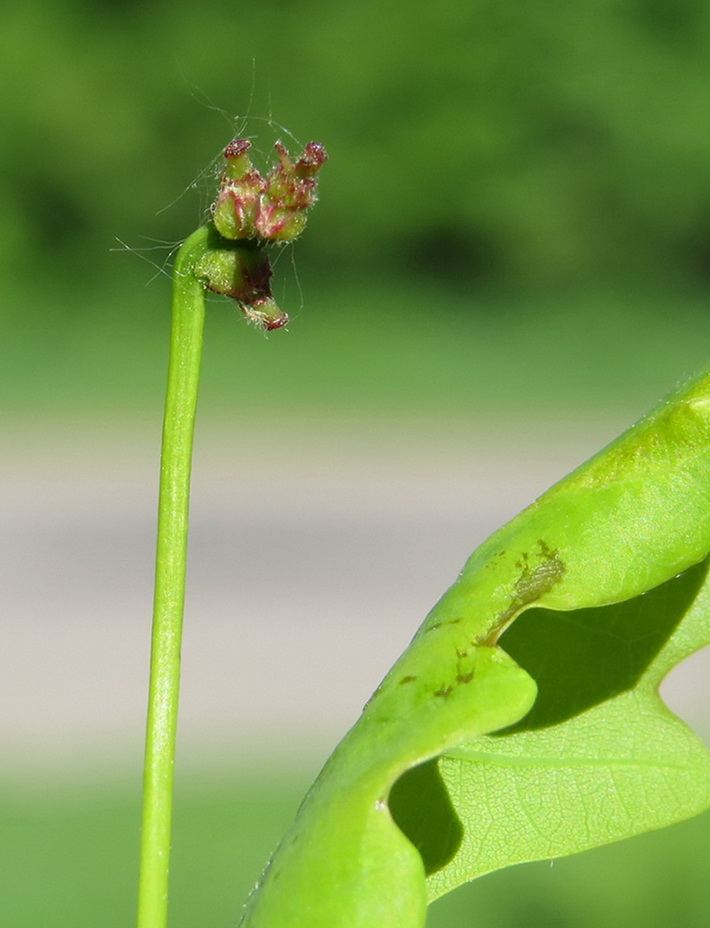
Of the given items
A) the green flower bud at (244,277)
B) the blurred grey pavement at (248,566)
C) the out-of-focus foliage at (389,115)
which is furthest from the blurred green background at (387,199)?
the green flower bud at (244,277)

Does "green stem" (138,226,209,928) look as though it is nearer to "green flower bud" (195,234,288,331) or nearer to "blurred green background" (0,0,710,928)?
"green flower bud" (195,234,288,331)

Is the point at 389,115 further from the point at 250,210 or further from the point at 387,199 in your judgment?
the point at 250,210

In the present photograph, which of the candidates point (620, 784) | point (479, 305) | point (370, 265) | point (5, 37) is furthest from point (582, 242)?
point (620, 784)

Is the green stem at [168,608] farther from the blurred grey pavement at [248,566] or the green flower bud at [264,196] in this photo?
the blurred grey pavement at [248,566]

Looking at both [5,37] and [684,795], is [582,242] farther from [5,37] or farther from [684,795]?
[684,795]

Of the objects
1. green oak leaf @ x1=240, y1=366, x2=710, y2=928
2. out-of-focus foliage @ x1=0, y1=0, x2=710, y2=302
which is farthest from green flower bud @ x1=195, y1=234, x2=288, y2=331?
out-of-focus foliage @ x1=0, y1=0, x2=710, y2=302

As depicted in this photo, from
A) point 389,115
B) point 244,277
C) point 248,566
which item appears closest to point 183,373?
point 244,277
